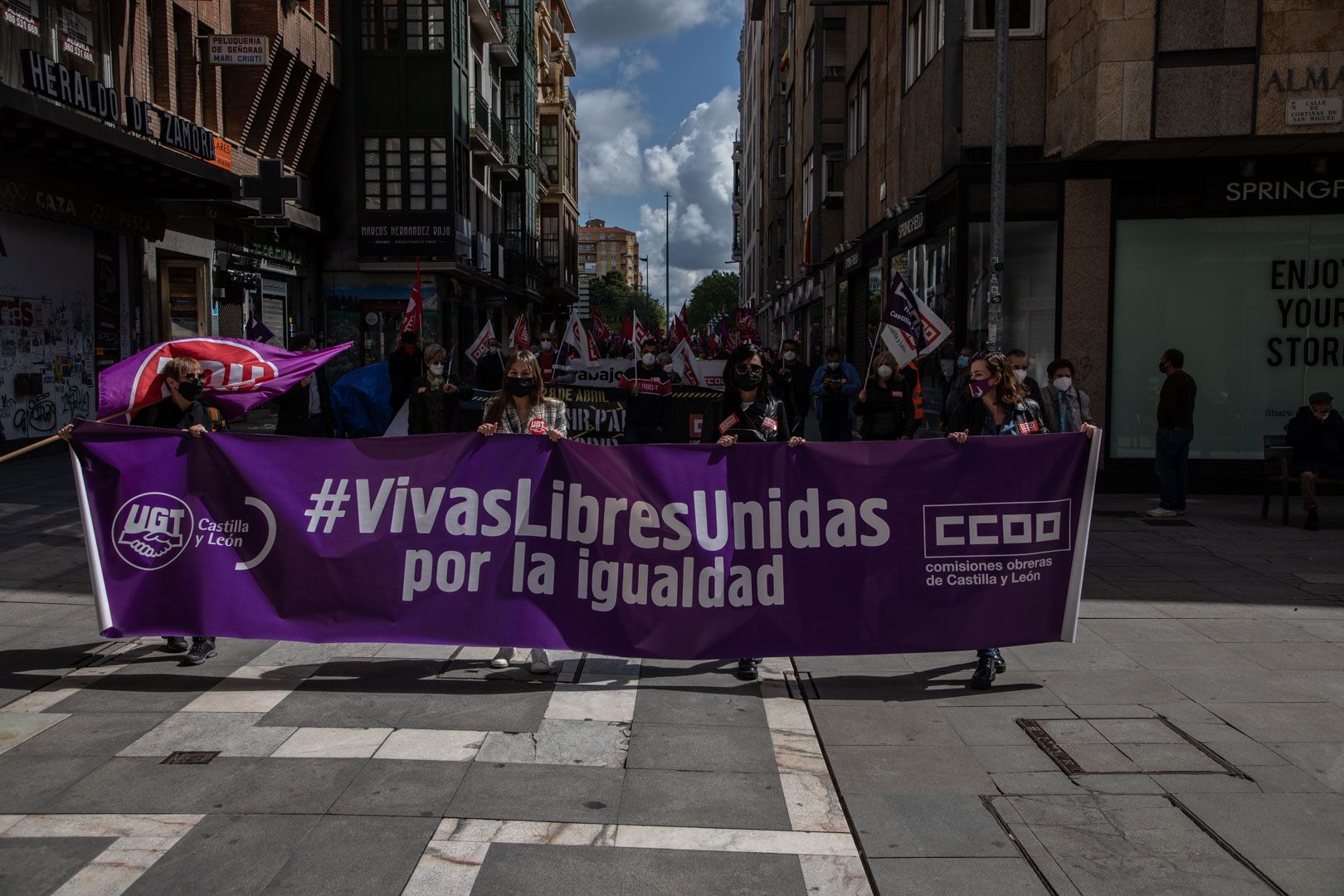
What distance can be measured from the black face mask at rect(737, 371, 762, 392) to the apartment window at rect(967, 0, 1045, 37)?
10.9 m

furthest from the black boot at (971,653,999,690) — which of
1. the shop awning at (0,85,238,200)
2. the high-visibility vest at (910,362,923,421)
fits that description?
the shop awning at (0,85,238,200)

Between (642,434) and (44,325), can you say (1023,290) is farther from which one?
(44,325)

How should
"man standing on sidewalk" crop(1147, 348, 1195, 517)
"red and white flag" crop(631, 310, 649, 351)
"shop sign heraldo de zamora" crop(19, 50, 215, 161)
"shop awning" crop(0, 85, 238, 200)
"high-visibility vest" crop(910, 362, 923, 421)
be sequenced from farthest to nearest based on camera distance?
"red and white flag" crop(631, 310, 649, 351)
"shop sign heraldo de zamora" crop(19, 50, 215, 161)
"shop awning" crop(0, 85, 238, 200)
"high-visibility vest" crop(910, 362, 923, 421)
"man standing on sidewalk" crop(1147, 348, 1195, 517)

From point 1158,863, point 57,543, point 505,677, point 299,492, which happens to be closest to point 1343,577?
point 1158,863

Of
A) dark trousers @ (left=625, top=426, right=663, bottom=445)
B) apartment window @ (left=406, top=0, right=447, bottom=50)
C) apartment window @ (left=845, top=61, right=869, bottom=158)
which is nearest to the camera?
dark trousers @ (left=625, top=426, right=663, bottom=445)

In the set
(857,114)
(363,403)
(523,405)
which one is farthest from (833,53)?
(523,405)

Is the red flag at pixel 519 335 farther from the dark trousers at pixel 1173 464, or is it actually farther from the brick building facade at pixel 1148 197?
the dark trousers at pixel 1173 464

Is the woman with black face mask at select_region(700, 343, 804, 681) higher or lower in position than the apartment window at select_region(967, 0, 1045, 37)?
lower

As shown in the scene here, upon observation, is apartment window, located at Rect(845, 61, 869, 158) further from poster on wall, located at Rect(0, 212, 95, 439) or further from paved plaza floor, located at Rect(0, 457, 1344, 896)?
paved plaza floor, located at Rect(0, 457, 1344, 896)

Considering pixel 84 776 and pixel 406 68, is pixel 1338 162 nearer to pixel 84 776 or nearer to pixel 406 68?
pixel 84 776

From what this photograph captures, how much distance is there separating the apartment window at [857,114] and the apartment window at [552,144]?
4092 cm

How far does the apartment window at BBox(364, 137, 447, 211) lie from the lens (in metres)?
33.5

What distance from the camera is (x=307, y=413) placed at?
38.0 feet

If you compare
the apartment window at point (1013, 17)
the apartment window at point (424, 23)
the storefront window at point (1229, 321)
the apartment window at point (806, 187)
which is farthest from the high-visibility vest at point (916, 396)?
the apartment window at point (424, 23)
